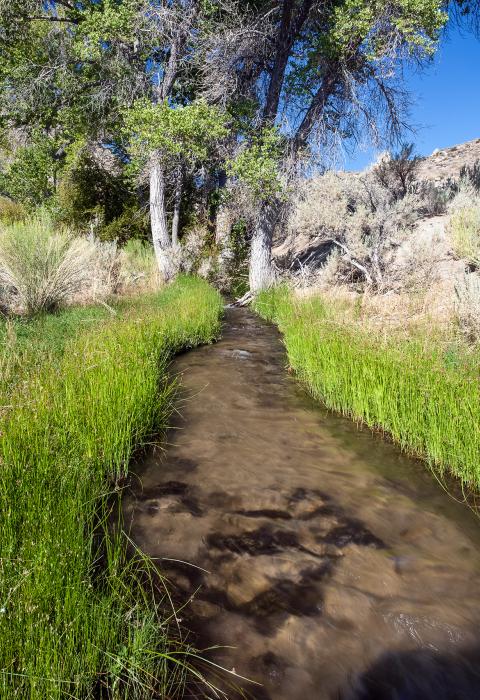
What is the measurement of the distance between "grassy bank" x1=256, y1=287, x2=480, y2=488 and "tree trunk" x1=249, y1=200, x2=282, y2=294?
8077 millimetres

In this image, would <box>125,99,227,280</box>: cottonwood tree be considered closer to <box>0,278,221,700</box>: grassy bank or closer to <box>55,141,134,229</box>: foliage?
<box>55,141,134,229</box>: foliage

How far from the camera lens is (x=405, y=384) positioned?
4.21 metres

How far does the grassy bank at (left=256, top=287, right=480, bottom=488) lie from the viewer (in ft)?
11.8

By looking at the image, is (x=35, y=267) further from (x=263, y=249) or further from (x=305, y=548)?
(x=263, y=249)

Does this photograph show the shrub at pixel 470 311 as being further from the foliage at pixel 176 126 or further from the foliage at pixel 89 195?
the foliage at pixel 89 195

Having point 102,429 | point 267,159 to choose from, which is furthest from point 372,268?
point 102,429

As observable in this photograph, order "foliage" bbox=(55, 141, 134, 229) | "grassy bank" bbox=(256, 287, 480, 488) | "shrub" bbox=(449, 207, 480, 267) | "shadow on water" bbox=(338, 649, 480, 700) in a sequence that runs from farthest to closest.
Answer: "foliage" bbox=(55, 141, 134, 229) → "shrub" bbox=(449, 207, 480, 267) → "grassy bank" bbox=(256, 287, 480, 488) → "shadow on water" bbox=(338, 649, 480, 700)

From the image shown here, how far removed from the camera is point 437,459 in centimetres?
382

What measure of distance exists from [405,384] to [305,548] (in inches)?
85.2

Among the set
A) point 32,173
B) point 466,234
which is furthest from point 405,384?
point 32,173

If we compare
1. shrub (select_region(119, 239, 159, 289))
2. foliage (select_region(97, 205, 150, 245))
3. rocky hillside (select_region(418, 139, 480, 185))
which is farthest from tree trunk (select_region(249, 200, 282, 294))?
rocky hillside (select_region(418, 139, 480, 185))

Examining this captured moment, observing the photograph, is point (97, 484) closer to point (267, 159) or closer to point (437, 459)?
point (437, 459)

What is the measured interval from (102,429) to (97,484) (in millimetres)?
580

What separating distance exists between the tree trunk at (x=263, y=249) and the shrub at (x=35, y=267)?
6.91m
